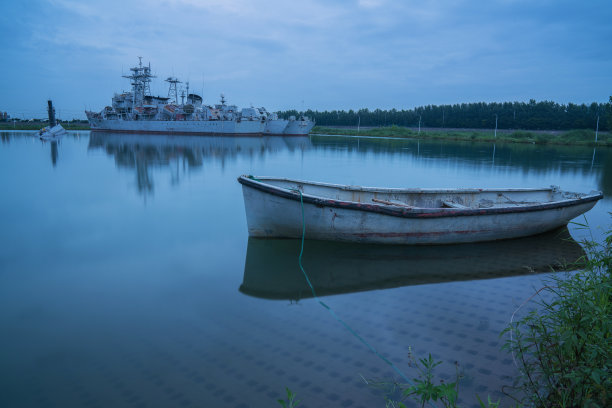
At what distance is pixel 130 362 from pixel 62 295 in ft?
7.36

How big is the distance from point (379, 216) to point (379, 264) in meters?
0.88

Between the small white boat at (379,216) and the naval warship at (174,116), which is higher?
the naval warship at (174,116)

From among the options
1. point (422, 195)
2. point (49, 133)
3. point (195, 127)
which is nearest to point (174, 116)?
point (195, 127)

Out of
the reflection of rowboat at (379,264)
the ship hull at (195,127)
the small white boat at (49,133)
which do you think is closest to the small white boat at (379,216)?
the reflection of rowboat at (379,264)

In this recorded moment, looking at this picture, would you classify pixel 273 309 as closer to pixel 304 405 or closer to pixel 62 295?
pixel 304 405

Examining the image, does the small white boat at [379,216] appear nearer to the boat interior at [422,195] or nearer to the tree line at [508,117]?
the boat interior at [422,195]

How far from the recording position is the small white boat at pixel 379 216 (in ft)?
23.0

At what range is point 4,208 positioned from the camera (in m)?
10.4

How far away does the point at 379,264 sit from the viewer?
679cm

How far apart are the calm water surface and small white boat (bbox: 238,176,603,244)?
0.28m

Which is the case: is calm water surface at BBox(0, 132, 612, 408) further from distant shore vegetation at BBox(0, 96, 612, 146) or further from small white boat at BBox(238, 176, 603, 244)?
distant shore vegetation at BBox(0, 96, 612, 146)

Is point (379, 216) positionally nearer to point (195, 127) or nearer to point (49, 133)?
point (49, 133)

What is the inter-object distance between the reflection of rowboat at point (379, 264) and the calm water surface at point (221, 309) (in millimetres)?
39

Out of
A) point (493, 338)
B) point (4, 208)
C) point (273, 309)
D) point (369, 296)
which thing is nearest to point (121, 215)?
point (4, 208)
